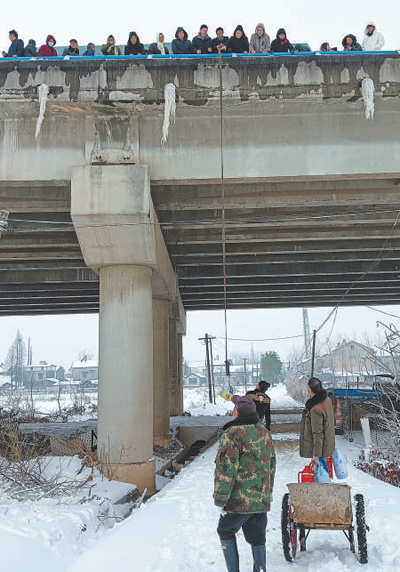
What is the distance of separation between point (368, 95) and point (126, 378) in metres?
7.65

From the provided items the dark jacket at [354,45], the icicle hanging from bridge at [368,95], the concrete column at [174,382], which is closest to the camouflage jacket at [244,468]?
the icicle hanging from bridge at [368,95]

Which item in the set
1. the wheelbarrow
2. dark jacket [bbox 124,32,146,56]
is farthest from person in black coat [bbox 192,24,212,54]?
the wheelbarrow

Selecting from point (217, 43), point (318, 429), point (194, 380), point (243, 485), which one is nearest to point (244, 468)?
point (243, 485)

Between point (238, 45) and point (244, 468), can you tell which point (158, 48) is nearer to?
point (238, 45)

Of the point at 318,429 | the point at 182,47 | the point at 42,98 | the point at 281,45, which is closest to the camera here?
the point at 318,429

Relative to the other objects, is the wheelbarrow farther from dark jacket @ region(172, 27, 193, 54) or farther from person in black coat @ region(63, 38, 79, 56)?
person in black coat @ region(63, 38, 79, 56)

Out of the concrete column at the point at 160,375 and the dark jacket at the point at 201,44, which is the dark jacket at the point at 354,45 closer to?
the dark jacket at the point at 201,44

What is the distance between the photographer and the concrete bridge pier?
1104cm

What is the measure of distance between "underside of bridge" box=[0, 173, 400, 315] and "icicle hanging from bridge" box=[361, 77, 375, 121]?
52.0 inches

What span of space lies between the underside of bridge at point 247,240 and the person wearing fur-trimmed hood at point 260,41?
2831mm

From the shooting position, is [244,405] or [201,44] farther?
[201,44]

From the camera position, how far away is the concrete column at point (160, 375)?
17203 mm

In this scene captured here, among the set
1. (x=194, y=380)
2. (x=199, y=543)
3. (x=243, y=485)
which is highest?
(x=243, y=485)

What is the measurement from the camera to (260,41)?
37.7ft
